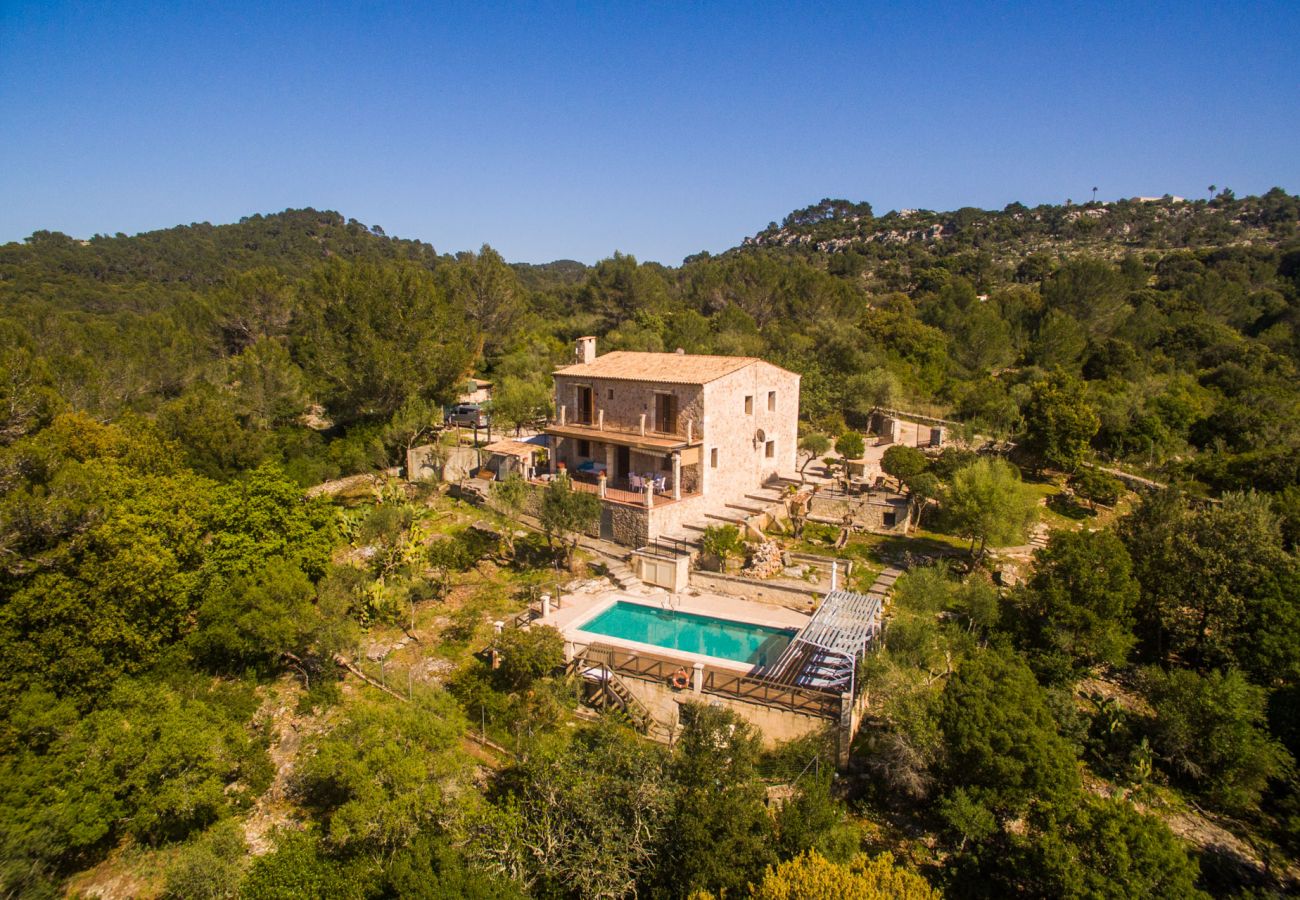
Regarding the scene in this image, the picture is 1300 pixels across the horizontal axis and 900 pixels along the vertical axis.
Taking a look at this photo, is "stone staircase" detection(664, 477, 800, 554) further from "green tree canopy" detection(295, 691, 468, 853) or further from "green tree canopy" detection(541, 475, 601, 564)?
"green tree canopy" detection(295, 691, 468, 853)

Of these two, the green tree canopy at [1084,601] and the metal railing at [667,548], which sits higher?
the green tree canopy at [1084,601]

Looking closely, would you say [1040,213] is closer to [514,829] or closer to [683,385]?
[683,385]

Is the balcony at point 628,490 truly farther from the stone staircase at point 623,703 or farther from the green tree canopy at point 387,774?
the green tree canopy at point 387,774

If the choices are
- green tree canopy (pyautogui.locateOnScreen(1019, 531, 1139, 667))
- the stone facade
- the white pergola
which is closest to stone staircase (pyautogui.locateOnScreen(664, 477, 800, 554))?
the stone facade

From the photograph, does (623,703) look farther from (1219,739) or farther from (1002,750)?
(1219,739)

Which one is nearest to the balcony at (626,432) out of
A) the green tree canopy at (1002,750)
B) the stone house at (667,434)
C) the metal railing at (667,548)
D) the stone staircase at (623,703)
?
the stone house at (667,434)

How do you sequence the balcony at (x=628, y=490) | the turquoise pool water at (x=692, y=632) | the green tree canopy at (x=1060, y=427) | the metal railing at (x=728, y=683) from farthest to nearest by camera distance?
the green tree canopy at (x=1060, y=427)
the balcony at (x=628, y=490)
the turquoise pool water at (x=692, y=632)
the metal railing at (x=728, y=683)

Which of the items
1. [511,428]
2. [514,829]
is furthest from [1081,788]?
[511,428]
